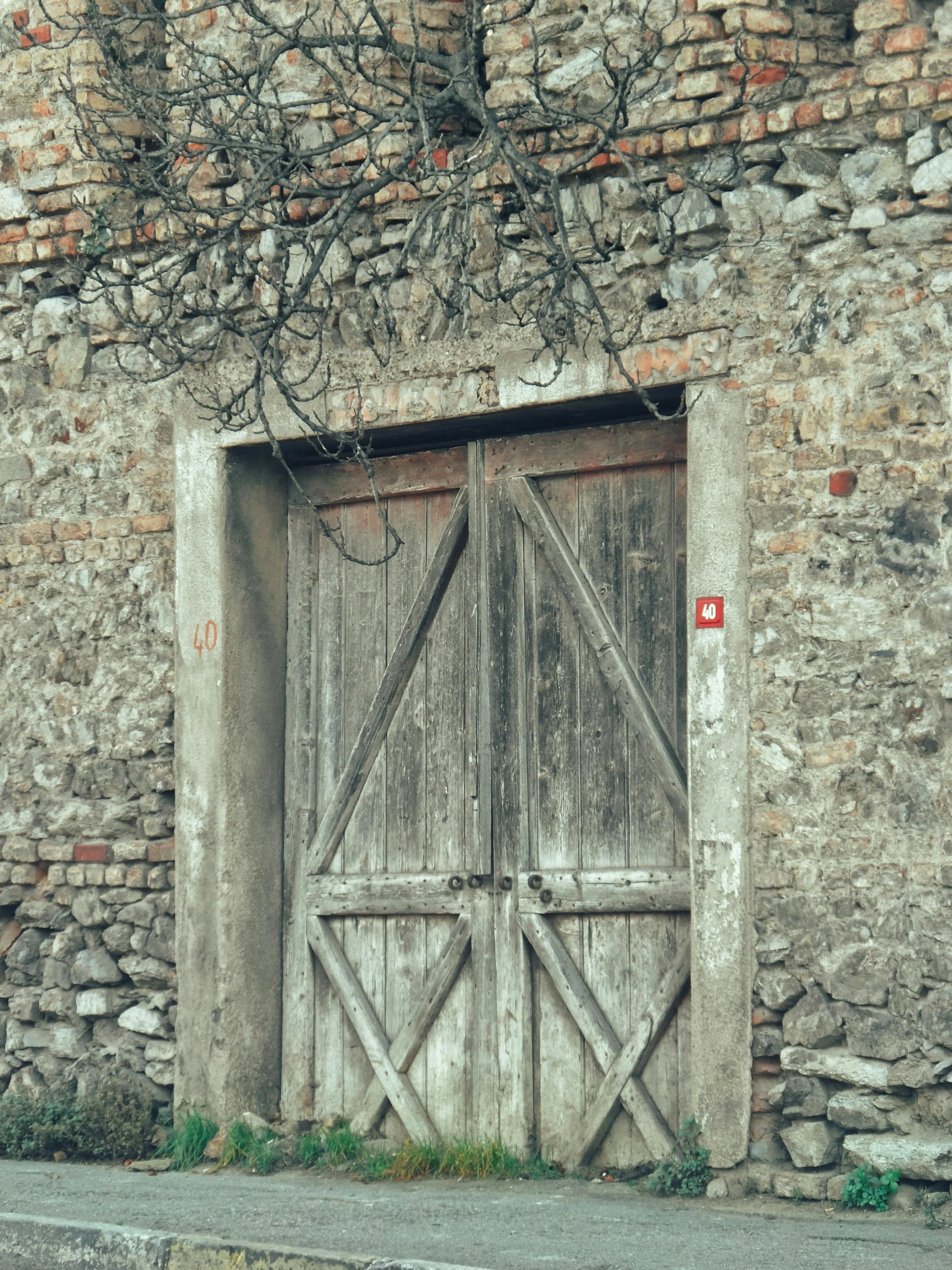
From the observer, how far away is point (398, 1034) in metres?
5.38

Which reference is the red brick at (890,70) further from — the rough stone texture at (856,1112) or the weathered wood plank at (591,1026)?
the rough stone texture at (856,1112)

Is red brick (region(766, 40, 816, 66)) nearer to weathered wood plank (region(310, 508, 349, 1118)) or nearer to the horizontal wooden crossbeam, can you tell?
weathered wood plank (region(310, 508, 349, 1118))

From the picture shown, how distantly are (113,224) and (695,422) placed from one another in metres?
2.43

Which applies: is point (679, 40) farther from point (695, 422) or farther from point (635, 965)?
point (635, 965)

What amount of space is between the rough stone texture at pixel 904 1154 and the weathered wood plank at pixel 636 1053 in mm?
743

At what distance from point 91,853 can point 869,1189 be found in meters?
2.99

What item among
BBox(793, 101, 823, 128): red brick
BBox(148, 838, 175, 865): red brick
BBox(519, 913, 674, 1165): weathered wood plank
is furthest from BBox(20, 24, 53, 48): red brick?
BBox(519, 913, 674, 1165): weathered wood plank

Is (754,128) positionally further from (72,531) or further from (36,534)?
(36,534)

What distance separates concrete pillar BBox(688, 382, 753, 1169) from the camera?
14.9 feet

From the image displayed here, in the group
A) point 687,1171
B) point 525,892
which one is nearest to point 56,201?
point 525,892

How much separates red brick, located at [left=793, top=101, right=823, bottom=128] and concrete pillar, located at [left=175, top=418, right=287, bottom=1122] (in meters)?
2.22

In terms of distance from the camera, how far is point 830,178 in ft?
15.1

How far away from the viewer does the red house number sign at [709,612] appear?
4.68m

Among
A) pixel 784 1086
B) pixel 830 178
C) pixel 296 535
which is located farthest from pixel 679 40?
pixel 784 1086
